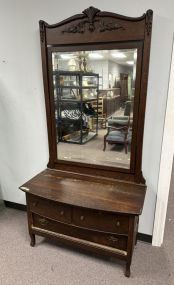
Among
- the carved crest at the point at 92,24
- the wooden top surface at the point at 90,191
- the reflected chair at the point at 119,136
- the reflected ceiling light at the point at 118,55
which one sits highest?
the carved crest at the point at 92,24

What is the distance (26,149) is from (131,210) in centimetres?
129

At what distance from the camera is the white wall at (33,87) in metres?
1.48

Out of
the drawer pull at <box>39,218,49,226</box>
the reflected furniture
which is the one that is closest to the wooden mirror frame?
the reflected furniture

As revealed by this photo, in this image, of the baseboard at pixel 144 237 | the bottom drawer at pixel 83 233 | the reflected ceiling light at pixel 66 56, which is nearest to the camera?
the bottom drawer at pixel 83 233

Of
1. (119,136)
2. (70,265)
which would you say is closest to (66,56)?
(119,136)

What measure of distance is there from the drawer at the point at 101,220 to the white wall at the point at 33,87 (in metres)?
0.48

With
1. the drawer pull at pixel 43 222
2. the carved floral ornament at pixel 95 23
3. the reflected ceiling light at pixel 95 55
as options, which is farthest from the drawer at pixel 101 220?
the carved floral ornament at pixel 95 23

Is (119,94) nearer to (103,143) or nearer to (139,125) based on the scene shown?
(139,125)

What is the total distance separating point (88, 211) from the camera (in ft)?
5.06

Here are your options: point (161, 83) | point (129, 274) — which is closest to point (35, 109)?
point (161, 83)

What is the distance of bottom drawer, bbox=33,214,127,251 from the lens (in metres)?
1.57

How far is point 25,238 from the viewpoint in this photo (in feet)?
6.72

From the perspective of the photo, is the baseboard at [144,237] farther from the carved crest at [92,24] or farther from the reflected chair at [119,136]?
the carved crest at [92,24]

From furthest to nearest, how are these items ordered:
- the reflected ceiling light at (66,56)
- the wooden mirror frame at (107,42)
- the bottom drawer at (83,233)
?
the reflected ceiling light at (66,56), the bottom drawer at (83,233), the wooden mirror frame at (107,42)
